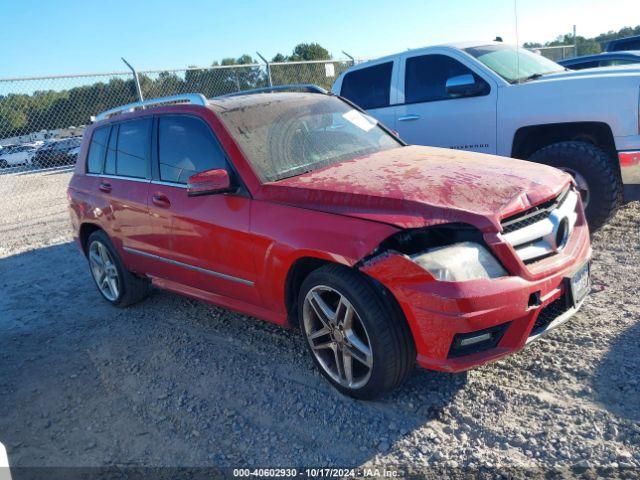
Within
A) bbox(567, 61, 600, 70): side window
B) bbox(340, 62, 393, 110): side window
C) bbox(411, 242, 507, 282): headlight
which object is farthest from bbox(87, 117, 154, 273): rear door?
bbox(567, 61, 600, 70): side window

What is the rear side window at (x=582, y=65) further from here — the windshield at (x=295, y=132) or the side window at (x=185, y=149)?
the side window at (x=185, y=149)

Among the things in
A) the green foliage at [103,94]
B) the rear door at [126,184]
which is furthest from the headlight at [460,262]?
the green foliage at [103,94]

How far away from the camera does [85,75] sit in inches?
403

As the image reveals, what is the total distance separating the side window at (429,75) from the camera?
5996mm

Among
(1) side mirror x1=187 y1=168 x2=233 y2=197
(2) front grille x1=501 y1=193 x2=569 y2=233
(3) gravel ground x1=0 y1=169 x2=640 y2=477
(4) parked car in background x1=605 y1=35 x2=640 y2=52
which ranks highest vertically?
(4) parked car in background x1=605 y1=35 x2=640 y2=52

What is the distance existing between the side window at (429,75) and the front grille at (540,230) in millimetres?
3111

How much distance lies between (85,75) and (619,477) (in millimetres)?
10744

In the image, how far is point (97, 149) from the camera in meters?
5.18

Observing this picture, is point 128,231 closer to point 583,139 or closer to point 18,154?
point 583,139

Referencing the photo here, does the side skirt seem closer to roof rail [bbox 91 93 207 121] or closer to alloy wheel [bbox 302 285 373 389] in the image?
alloy wheel [bbox 302 285 373 389]

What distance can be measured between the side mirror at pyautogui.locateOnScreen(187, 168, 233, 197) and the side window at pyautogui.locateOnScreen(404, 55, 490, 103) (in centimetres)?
346

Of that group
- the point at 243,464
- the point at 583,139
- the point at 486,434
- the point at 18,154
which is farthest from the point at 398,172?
the point at 18,154

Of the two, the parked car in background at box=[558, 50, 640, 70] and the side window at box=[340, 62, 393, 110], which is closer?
the side window at box=[340, 62, 393, 110]

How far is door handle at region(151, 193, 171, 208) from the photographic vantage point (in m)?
4.02
